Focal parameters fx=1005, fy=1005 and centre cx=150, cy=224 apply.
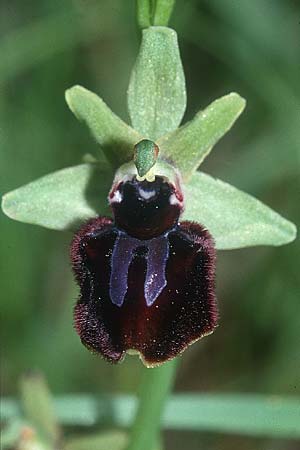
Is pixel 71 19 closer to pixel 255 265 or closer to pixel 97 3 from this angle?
pixel 97 3

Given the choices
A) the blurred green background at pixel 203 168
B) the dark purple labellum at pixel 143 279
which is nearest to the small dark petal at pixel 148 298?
the dark purple labellum at pixel 143 279

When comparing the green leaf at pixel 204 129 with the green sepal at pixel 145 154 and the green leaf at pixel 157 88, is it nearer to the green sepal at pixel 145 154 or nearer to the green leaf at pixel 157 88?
the green leaf at pixel 157 88

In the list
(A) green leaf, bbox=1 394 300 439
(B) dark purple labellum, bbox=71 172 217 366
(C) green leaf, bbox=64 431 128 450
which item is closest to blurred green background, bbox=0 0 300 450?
(C) green leaf, bbox=64 431 128 450

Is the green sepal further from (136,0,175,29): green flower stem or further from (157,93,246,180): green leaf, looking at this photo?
(136,0,175,29): green flower stem

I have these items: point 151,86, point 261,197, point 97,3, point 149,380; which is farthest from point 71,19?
point 149,380

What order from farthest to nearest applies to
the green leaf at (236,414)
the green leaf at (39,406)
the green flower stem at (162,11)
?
the green leaf at (39,406), the green leaf at (236,414), the green flower stem at (162,11)

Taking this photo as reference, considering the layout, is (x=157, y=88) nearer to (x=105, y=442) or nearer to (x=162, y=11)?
(x=162, y=11)
